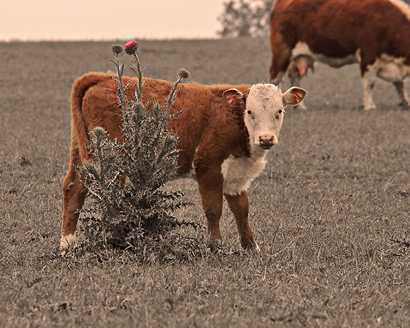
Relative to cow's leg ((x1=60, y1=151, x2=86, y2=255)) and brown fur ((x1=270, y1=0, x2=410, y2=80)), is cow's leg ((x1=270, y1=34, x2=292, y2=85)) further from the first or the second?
cow's leg ((x1=60, y1=151, x2=86, y2=255))

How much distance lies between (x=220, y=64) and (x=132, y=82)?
22.2 meters

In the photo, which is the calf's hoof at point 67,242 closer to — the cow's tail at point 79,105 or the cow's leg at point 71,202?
the cow's leg at point 71,202

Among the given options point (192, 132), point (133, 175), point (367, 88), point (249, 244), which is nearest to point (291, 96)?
point (192, 132)

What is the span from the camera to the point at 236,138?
7352mm

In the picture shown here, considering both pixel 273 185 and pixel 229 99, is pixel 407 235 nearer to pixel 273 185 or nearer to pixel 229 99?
pixel 229 99

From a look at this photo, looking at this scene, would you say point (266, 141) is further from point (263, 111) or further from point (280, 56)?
point (280, 56)

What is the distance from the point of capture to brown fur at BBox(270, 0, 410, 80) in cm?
1878

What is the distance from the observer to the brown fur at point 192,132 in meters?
7.32

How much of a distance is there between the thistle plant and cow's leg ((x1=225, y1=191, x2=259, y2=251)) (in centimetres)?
71

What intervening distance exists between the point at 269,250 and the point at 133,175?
4.33 feet

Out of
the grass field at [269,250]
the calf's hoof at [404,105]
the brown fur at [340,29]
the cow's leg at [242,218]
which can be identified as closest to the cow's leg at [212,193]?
the cow's leg at [242,218]

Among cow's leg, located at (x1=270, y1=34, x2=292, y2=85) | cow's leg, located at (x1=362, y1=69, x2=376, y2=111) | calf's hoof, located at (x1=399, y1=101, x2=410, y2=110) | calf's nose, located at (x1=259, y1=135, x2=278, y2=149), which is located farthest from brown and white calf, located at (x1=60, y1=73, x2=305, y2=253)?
calf's hoof, located at (x1=399, y1=101, x2=410, y2=110)

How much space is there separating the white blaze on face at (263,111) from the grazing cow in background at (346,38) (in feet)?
39.6

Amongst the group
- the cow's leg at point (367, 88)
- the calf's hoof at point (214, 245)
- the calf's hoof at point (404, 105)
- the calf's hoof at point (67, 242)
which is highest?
the calf's hoof at point (214, 245)
